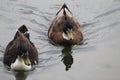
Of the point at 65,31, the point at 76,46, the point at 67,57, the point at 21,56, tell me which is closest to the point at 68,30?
the point at 65,31

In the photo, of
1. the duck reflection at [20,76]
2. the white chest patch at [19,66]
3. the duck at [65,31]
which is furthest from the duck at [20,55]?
the duck at [65,31]

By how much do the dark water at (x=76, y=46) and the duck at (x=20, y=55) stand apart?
180mm

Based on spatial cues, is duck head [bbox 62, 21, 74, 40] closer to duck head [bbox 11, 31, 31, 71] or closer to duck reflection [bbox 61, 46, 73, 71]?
duck reflection [bbox 61, 46, 73, 71]

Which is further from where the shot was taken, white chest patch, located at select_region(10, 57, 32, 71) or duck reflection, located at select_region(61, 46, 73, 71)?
duck reflection, located at select_region(61, 46, 73, 71)

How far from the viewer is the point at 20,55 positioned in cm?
1399

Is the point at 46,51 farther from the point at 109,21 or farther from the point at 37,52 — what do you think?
the point at 109,21

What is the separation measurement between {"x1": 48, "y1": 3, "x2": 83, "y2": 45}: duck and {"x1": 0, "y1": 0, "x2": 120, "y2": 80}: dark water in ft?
0.62

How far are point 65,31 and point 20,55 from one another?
2.33m

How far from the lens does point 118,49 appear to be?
15.4 meters

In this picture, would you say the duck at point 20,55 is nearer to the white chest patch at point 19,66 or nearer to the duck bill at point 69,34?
the white chest patch at point 19,66

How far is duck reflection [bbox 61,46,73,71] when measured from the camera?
48.8ft

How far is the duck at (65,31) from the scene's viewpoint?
1584 cm

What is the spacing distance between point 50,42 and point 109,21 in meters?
2.25

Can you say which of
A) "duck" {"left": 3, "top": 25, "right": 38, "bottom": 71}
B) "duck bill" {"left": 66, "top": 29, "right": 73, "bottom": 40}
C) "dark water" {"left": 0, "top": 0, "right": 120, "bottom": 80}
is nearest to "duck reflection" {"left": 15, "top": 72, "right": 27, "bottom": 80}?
"dark water" {"left": 0, "top": 0, "right": 120, "bottom": 80}
